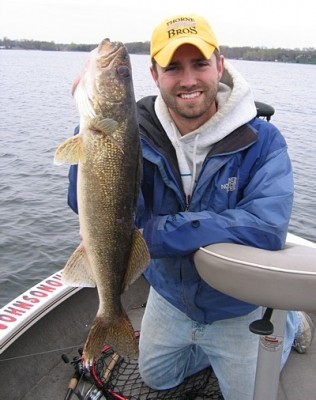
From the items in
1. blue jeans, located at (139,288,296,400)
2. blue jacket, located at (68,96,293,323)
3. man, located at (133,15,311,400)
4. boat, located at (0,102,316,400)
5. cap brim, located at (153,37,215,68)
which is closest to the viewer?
blue jacket, located at (68,96,293,323)

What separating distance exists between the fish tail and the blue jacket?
516 millimetres

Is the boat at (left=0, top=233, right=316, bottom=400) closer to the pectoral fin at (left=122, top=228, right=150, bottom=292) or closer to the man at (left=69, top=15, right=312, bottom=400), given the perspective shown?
the man at (left=69, top=15, right=312, bottom=400)

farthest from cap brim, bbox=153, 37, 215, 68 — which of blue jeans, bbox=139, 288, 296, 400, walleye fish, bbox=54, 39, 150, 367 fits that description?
blue jeans, bbox=139, 288, 296, 400

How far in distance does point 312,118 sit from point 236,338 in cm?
2309

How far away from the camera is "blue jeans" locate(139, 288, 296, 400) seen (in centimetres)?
349

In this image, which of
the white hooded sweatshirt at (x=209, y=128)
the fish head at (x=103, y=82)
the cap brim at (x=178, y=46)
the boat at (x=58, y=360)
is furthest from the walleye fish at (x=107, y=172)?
the boat at (x=58, y=360)

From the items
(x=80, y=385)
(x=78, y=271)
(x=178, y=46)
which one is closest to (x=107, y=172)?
(x=78, y=271)

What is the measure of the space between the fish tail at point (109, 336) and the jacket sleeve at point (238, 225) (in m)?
0.51

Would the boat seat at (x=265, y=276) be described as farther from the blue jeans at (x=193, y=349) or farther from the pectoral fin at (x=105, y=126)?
the blue jeans at (x=193, y=349)

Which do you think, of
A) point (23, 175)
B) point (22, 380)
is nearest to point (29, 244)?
point (23, 175)

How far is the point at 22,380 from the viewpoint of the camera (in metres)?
4.00

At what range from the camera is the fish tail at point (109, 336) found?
2928 millimetres

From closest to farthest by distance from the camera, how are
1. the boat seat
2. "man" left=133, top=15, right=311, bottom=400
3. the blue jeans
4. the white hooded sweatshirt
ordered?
the boat seat < "man" left=133, top=15, right=311, bottom=400 < the white hooded sweatshirt < the blue jeans

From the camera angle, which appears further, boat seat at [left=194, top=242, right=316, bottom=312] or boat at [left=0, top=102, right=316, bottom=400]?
boat at [left=0, top=102, right=316, bottom=400]
